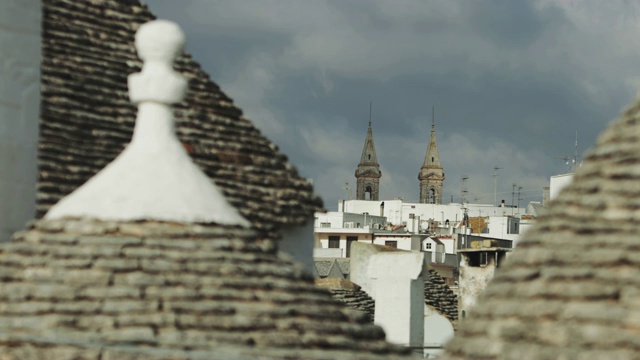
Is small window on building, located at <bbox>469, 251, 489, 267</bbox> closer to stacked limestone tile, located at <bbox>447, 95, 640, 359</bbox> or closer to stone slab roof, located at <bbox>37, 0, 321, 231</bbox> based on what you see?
stone slab roof, located at <bbox>37, 0, 321, 231</bbox>

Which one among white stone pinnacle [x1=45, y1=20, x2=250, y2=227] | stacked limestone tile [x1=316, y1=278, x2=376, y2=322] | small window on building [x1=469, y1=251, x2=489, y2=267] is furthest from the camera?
small window on building [x1=469, y1=251, x2=489, y2=267]

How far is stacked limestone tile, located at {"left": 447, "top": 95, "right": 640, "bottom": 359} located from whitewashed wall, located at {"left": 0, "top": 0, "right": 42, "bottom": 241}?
16.7 ft

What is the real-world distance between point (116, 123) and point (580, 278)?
651 cm

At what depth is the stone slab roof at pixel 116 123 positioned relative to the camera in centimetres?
1320

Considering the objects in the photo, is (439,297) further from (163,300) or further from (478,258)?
(163,300)

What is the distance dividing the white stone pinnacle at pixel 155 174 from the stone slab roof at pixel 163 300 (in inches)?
4.1

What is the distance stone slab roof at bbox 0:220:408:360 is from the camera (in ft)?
30.5

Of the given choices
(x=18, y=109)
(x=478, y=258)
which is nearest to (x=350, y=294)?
(x=18, y=109)

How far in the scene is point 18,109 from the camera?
13.0m

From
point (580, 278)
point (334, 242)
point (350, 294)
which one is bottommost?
point (580, 278)

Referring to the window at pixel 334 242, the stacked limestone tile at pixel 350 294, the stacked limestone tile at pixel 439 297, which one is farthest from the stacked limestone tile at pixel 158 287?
the window at pixel 334 242

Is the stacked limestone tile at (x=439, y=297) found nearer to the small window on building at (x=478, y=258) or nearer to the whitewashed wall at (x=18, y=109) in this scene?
the small window on building at (x=478, y=258)

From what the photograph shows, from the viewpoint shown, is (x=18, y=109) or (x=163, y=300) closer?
(x=163, y=300)

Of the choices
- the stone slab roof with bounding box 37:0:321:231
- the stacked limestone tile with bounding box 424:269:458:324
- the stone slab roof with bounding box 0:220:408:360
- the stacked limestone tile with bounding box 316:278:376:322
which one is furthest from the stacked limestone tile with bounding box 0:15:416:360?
the stacked limestone tile with bounding box 424:269:458:324
